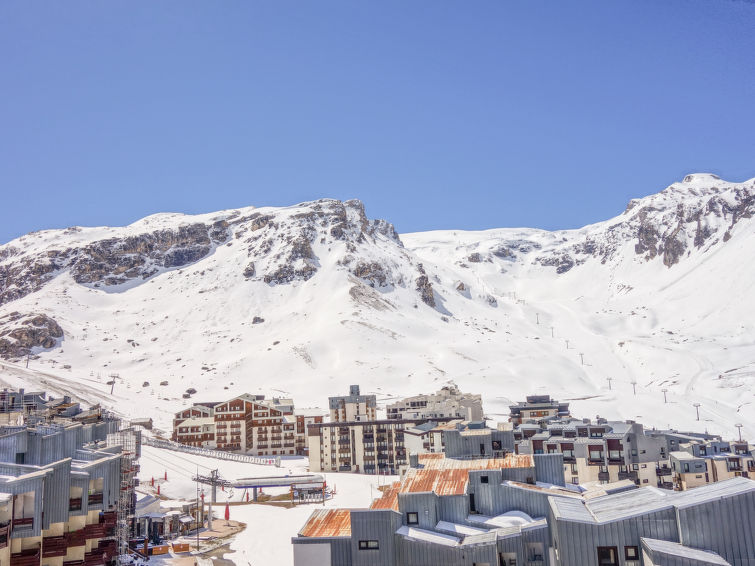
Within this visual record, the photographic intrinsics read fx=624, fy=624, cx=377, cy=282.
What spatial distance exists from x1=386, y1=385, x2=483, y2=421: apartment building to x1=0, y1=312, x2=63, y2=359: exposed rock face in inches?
4263

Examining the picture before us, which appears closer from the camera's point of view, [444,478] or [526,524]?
[526,524]

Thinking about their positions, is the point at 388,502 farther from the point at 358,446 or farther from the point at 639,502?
the point at 358,446

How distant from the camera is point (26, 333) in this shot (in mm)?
162500

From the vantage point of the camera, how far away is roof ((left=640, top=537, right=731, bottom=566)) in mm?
18234

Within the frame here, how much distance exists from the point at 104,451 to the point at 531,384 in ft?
377

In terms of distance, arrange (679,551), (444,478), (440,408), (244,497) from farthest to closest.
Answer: (440,408) → (244,497) → (444,478) → (679,551)

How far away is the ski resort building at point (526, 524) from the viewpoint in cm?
1922

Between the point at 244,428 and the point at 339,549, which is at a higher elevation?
the point at 244,428

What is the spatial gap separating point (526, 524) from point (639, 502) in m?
5.67

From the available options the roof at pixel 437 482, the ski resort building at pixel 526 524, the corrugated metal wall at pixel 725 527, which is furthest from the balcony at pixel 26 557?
the corrugated metal wall at pixel 725 527

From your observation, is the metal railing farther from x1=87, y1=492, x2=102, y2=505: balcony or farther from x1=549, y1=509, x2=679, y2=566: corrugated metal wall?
x1=549, y1=509, x2=679, y2=566: corrugated metal wall

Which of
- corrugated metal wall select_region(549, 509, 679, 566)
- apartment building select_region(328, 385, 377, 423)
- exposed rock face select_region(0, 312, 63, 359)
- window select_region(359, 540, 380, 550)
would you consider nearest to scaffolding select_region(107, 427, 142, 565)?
window select_region(359, 540, 380, 550)

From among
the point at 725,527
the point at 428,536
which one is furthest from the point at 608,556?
the point at 428,536

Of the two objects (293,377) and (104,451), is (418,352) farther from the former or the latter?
(104,451)
